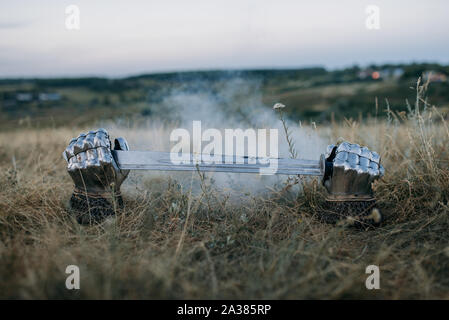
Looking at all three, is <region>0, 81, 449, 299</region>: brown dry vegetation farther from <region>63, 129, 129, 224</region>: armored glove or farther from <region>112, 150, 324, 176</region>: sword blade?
<region>112, 150, 324, 176</region>: sword blade

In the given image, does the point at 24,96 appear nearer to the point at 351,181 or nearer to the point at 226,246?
the point at 226,246

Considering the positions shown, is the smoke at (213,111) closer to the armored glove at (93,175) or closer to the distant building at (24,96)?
the armored glove at (93,175)

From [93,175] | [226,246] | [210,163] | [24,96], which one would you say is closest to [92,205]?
[93,175]

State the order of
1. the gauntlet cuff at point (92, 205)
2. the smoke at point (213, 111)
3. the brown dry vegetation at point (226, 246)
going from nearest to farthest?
1. the brown dry vegetation at point (226, 246)
2. the gauntlet cuff at point (92, 205)
3. the smoke at point (213, 111)

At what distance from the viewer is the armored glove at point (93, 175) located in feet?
7.32

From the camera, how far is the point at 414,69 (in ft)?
62.7

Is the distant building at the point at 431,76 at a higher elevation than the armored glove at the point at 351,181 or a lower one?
higher

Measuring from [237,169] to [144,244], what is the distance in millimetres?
769

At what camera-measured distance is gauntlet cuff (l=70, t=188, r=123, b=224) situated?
2340 mm

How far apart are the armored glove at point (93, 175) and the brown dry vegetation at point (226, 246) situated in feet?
0.35

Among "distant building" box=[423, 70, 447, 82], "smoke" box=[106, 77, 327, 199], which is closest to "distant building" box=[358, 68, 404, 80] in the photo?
"distant building" box=[423, 70, 447, 82]

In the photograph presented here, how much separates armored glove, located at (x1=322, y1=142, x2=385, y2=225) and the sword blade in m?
0.12

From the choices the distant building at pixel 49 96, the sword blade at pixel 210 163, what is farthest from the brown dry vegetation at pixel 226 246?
the distant building at pixel 49 96
